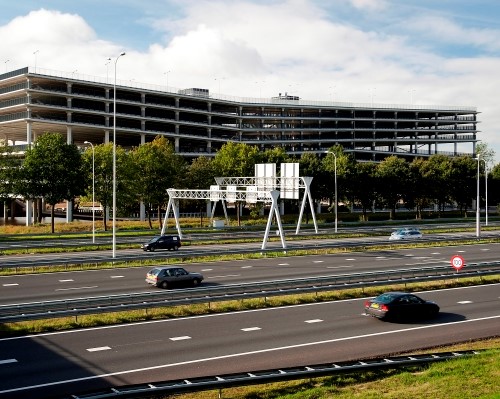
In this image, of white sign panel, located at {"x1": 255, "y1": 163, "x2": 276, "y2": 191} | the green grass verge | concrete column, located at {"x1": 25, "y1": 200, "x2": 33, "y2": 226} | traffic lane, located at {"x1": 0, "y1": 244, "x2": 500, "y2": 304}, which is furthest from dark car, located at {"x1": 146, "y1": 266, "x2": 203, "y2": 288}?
concrete column, located at {"x1": 25, "y1": 200, "x2": 33, "y2": 226}

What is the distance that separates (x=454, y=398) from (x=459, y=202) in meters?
102

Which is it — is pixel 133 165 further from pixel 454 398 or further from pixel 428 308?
pixel 454 398

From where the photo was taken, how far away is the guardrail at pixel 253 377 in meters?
13.9

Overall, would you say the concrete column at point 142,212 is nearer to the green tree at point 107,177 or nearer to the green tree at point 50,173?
the green tree at point 107,177

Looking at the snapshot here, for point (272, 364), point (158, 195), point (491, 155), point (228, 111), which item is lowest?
point (272, 364)

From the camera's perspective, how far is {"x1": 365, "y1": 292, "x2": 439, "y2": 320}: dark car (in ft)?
80.6

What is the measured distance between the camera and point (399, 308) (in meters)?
24.7

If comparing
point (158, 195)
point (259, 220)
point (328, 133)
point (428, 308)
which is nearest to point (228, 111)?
point (328, 133)

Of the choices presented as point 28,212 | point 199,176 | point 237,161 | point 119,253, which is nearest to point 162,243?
point 119,253

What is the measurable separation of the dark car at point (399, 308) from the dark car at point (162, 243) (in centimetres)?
2860

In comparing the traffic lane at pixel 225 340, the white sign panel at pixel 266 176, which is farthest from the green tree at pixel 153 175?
the traffic lane at pixel 225 340

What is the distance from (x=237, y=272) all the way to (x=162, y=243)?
47.6 feet

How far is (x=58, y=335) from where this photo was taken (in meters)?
22.0

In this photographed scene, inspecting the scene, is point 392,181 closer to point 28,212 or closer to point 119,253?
point 28,212
